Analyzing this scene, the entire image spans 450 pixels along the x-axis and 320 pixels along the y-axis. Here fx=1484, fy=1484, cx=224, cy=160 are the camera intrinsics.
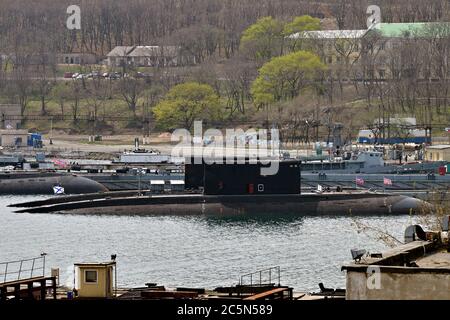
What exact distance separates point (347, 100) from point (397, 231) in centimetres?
5642

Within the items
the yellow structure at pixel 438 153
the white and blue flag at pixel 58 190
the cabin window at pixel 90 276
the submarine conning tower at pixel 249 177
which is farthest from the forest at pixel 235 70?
the cabin window at pixel 90 276

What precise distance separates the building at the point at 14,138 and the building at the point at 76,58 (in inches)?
1057

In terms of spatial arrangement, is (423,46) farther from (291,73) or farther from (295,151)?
(295,151)

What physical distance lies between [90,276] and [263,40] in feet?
326

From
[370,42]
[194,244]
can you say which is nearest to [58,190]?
[194,244]

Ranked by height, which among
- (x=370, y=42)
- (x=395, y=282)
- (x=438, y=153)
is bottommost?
(x=395, y=282)

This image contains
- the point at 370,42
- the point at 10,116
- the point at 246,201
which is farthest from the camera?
the point at 370,42

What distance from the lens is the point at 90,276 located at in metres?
29.5

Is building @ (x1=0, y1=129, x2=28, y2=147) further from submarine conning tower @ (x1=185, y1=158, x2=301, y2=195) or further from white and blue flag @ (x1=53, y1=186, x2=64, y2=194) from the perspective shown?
submarine conning tower @ (x1=185, y1=158, x2=301, y2=195)

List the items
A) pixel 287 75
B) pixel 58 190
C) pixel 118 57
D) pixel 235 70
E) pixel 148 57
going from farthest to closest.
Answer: pixel 118 57
pixel 148 57
pixel 235 70
pixel 287 75
pixel 58 190

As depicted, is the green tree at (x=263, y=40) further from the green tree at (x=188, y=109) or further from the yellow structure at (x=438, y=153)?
the yellow structure at (x=438, y=153)

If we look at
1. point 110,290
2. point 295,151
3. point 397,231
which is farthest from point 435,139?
point 110,290

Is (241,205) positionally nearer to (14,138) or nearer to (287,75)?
(14,138)

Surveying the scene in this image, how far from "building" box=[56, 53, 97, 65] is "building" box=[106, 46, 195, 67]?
6.13 feet
